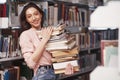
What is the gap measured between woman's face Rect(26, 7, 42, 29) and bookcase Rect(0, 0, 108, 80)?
0.38 meters

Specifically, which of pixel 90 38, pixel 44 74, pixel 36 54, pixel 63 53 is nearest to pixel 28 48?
pixel 36 54

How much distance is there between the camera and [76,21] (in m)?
4.07

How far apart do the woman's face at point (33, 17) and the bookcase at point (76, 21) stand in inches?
14.9

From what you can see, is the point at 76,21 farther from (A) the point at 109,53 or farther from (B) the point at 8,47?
(A) the point at 109,53

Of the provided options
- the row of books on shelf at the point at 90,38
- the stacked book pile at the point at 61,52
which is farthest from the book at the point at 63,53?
the row of books on shelf at the point at 90,38

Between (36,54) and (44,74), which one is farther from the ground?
(36,54)

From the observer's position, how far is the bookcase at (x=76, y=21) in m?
2.92

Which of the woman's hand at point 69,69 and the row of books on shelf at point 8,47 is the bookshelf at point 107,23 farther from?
the row of books on shelf at point 8,47

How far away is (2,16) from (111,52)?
6.57 feet

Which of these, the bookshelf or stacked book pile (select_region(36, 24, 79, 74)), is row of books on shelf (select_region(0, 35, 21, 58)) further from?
the bookshelf

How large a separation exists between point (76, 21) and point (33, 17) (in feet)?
5.63

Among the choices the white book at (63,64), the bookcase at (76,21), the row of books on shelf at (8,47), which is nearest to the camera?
the white book at (63,64)

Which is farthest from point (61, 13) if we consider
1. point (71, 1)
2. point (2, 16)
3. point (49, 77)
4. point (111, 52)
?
point (111, 52)

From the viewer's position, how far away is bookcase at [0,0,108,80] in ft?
9.59
